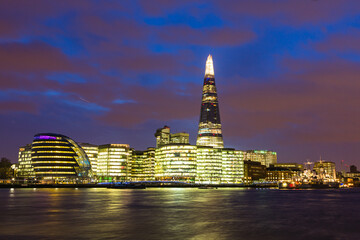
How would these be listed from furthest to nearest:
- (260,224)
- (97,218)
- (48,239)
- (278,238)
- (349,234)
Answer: (97,218) < (260,224) < (349,234) < (278,238) < (48,239)

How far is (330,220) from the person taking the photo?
5569 cm

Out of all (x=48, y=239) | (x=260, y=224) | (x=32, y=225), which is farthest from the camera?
(x=260, y=224)

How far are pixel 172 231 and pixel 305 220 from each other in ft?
77.7

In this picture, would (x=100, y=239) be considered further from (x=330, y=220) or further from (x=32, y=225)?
(x=330, y=220)

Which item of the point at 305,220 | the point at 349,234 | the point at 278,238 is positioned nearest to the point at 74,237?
the point at 278,238

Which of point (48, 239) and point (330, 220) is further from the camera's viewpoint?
point (330, 220)

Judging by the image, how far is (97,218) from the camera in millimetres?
53000

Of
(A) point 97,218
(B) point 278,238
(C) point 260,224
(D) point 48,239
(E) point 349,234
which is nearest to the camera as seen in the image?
(D) point 48,239

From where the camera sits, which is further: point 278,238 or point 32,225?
point 32,225

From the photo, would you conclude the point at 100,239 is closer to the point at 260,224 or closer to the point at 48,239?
the point at 48,239

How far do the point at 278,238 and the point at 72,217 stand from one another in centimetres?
2987

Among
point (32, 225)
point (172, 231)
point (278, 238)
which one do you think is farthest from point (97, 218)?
point (278, 238)

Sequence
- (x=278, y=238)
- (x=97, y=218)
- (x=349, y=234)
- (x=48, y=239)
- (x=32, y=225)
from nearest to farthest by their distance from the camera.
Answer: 1. (x=48, y=239)
2. (x=278, y=238)
3. (x=349, y=234)
4. (x=32, y=225)
5. (x=97, y=218)

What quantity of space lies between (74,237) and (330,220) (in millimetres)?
38253
